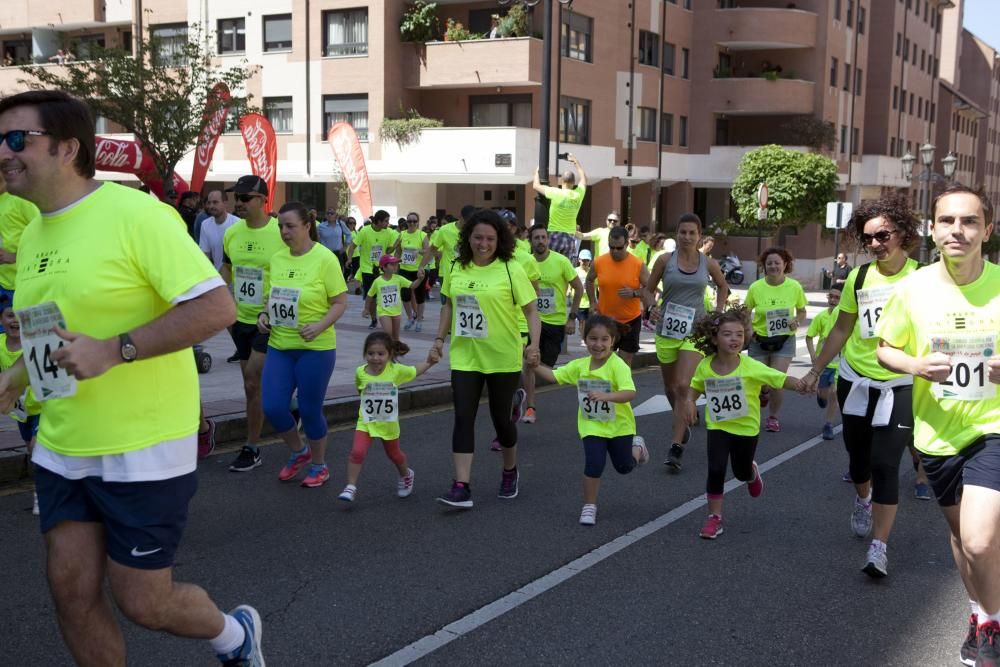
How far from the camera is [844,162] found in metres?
48.4

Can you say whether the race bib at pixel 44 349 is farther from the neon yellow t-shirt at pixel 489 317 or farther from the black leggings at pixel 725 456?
the black leggings at pixel 725 456

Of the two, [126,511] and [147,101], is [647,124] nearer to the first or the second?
[147,101]

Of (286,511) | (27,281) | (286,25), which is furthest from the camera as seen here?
(286,25)

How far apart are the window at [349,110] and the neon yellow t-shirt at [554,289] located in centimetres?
2437

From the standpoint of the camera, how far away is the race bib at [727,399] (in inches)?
256

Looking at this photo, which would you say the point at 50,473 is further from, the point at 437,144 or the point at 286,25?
the point at 286,25

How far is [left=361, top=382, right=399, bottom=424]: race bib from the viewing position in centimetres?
694

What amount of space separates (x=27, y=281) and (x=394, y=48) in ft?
102

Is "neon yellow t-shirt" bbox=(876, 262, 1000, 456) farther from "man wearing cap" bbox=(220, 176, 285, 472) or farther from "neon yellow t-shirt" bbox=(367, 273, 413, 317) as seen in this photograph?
"neon yellow t-shirt" bbox=(367, 273, 413, 317)

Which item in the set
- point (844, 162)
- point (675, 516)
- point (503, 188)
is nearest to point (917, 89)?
point (844, 162)

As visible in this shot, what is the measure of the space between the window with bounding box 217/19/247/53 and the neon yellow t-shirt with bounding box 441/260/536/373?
31.4 meters

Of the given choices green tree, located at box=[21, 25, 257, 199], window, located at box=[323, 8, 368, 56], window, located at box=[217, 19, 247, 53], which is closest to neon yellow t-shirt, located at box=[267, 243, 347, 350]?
green tree, located at box=[21, 25, 257, 199]

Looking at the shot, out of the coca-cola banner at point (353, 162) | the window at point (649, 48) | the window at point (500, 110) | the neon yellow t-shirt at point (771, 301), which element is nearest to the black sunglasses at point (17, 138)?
the neon yellow t-shirt at point (771, 301)

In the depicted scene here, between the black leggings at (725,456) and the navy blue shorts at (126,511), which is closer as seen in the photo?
the navy blue shorts at (126,511)
